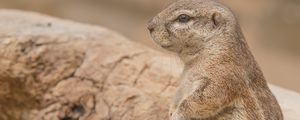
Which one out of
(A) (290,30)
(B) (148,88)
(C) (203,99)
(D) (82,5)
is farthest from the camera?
(D) (82,5)

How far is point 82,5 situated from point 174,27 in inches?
228

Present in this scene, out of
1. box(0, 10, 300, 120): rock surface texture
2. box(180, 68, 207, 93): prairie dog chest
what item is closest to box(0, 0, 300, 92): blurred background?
box(0, 10, 300, 120): rock surface texture

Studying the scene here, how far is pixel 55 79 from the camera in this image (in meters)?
4.63

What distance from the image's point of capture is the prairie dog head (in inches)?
137

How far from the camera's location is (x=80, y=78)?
4.64 metres

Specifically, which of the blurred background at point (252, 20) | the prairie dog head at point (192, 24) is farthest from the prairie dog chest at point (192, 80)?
the blurred background at point (252, 20)

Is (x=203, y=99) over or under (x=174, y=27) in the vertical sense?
under

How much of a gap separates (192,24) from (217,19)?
128mm

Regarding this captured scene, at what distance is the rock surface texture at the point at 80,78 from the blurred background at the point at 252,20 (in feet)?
11.1

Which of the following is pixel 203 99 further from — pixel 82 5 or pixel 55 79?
pixel 82 5

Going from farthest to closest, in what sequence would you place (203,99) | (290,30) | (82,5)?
(82,5)
(290,30)
(203,99)

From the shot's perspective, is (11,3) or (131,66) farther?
(11,3)

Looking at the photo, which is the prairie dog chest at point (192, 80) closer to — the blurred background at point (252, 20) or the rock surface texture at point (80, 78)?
the rock surface texture at point (80, 78)

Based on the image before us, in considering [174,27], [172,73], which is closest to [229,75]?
[174,27]
